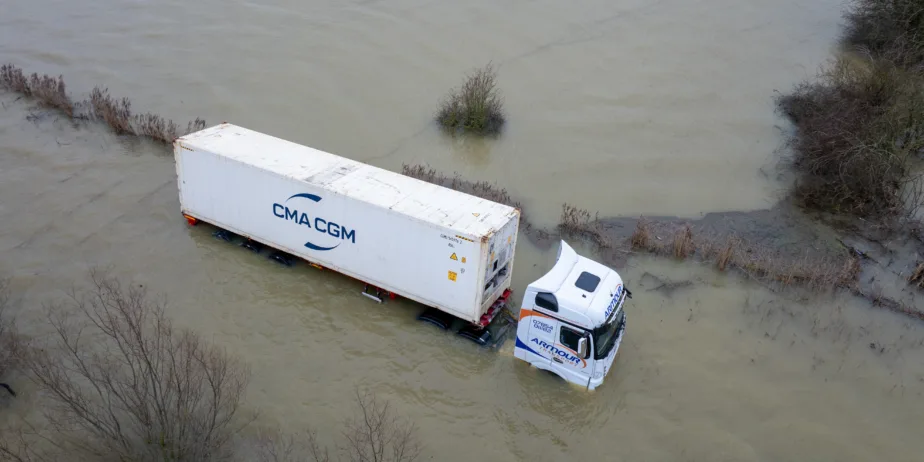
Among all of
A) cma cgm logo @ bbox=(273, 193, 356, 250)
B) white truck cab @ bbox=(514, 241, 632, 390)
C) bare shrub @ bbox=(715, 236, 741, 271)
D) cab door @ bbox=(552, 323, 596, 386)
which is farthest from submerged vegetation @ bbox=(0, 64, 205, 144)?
bare shrub @ bbox=(715, 236, 741, 271)

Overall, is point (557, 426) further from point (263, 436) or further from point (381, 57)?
point (381, 57)

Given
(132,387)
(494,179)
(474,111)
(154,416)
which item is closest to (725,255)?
(494,179)

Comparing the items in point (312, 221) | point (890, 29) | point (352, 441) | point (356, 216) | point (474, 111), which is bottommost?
point (352, 441)

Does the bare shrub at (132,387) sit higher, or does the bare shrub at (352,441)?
the bare shrub at (132,387)

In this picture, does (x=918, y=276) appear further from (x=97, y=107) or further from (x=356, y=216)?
(x=97, y=107)

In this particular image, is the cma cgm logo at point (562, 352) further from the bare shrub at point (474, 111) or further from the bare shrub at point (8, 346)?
the bare shrub at point (474, 111)

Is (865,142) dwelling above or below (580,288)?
above

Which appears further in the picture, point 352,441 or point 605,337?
point 605,337

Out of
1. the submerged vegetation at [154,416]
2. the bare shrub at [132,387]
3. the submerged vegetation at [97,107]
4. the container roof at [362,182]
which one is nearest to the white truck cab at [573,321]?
the container roof at [362,182]
